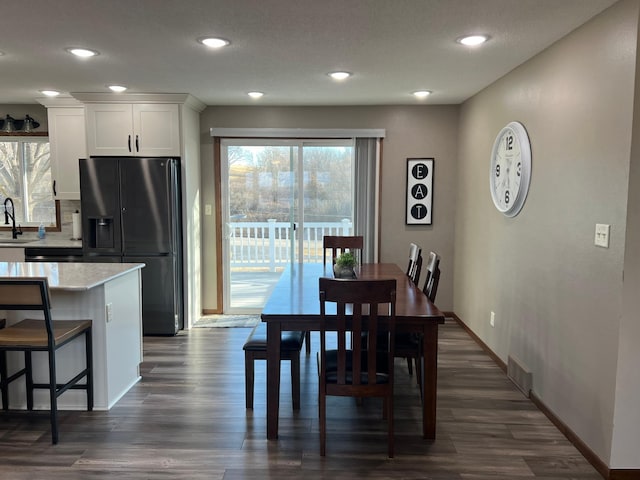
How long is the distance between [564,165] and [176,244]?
352 cm

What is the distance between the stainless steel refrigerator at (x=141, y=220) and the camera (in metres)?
4.57

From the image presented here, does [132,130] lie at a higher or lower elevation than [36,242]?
higher

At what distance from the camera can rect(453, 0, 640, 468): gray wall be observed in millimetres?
2301

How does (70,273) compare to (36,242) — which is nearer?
(70,273)

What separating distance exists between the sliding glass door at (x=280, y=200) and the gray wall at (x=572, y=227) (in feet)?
6.09

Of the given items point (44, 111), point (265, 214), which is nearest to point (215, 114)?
point (265, 214)

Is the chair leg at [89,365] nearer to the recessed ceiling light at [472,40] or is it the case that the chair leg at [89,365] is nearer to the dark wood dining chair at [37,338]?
the dark wood dining chair at [37,338]

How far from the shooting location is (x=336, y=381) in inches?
100

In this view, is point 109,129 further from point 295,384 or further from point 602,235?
point 602,235

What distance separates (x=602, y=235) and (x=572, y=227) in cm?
33

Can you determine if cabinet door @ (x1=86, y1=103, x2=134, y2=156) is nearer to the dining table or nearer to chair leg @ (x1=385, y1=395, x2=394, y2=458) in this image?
the dining table

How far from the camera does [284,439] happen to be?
272cm

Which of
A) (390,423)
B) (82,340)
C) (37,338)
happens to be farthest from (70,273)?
(390,423)

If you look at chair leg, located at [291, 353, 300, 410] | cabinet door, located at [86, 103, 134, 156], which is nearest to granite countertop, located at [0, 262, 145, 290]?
chair leg, located at [291, 353, 300, 410]
